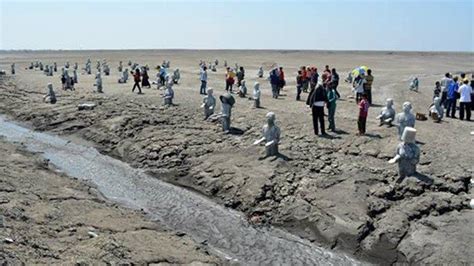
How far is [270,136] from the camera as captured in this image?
15.2 meters

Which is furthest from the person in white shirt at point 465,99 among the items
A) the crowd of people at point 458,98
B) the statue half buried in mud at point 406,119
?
the statue half buried in mud at point 406,119

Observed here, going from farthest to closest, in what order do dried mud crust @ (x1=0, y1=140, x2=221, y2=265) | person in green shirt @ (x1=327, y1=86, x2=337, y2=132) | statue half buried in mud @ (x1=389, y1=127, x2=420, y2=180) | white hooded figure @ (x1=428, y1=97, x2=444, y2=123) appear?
1. white hooded figure @ (x1=428, y1=97, x2=444, y2=123)
2. person in green shirt @ (x1=327, y1=86, x2=337, y2=132)
3. statue half buried in mud @ (x1=389, y1=127, x2=420, y2=180)
4. dried mud crust @ (x1=0, y1=140, x2=221, y2=265)

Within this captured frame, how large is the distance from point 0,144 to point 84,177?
16.3 feet

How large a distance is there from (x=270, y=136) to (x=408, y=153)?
13.6 ft

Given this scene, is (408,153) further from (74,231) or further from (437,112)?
(437,112)

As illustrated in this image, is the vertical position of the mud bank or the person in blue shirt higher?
the person in blue shirt

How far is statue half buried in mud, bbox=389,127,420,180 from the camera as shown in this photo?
40.0 feet

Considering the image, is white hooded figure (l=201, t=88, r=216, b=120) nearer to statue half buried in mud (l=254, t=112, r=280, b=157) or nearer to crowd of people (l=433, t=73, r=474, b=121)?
statue half buried in mud (l=254, t=112, r=280, b=157)

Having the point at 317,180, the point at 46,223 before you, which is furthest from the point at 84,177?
the point at 317,180

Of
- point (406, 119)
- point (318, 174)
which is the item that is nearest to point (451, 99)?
point (406, 119)

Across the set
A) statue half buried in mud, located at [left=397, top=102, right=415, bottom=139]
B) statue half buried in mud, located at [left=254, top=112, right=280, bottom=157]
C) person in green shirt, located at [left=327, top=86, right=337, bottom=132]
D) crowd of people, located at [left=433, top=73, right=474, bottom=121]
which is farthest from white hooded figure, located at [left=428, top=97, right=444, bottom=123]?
statue half buried in mud, located at [left=254, top=112, right=280, bottom=157]

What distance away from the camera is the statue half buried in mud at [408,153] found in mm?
12195

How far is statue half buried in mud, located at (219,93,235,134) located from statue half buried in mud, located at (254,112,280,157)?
10.9 feet

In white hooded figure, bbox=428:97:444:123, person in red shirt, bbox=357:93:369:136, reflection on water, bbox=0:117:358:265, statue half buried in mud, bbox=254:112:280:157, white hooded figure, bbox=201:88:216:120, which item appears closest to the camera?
reflection on water, bbox=0:117:358:265
